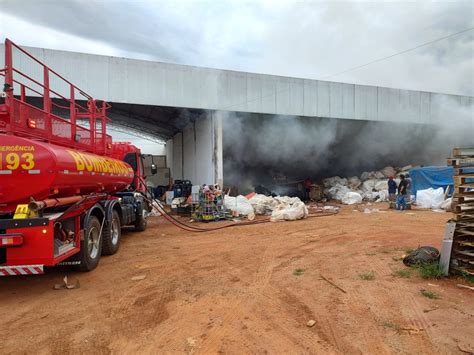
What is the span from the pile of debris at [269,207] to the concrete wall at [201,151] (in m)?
Result: 2.06

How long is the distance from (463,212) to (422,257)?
2.99 ft

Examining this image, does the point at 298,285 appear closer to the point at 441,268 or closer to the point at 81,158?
the point at 441,268

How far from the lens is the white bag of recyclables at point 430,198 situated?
16.2 meters

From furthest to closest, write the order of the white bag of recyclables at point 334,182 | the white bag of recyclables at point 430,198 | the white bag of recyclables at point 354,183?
the white bag of recyclables at point 334,182 → the white bag of recyclables at point 354,183 → the white bag of recyclables at point 430,198

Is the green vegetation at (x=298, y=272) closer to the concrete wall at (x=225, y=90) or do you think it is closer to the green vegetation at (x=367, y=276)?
the green vegetation at (x=367, y=276)

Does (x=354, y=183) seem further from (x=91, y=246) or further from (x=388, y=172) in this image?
(x=91, y=246)

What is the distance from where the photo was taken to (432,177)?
17.8m

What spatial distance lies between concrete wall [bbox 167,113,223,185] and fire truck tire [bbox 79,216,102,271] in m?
9.44

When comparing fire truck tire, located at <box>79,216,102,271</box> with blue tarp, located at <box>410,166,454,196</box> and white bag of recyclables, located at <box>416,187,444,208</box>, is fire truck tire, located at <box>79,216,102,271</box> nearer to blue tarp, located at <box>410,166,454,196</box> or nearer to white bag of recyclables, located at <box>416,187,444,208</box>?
white bag of recyclables, located at <box>416,187,444,208</box>

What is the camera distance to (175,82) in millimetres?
15125

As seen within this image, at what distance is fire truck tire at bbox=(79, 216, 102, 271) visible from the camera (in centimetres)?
564

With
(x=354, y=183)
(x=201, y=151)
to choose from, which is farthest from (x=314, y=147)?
(x=201, y=151)

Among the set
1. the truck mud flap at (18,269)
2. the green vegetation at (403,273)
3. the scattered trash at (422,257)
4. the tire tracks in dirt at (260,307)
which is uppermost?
the truck mud flap at (18,269)

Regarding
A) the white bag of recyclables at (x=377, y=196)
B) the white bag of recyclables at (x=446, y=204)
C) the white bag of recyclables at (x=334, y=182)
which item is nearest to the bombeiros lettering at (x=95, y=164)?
A: the white bag of recyclables at (x=446, y=204)
